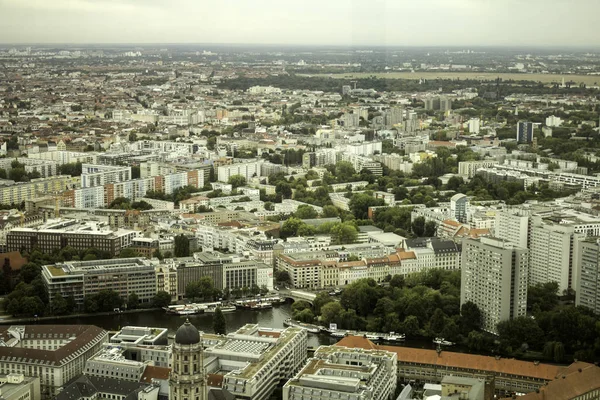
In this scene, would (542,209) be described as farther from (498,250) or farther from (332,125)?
(332,125)

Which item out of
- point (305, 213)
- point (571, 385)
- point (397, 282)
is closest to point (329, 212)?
point (305, 213)

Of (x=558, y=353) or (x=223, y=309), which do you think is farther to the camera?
(x=223, y=309)

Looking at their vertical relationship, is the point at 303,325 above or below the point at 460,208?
below

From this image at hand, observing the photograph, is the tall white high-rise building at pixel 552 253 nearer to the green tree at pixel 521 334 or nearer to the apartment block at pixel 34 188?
the green tree at pixel 521 334

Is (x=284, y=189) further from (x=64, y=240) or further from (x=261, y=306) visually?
(x=261, y=306)

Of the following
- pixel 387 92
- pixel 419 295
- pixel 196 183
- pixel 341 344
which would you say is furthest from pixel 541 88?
pixel 341 344

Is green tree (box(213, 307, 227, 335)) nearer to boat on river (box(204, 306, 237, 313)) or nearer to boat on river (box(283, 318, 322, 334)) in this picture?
boat on river (box(283, 318, 322, 334))

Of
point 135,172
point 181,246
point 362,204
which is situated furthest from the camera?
point 135,172
